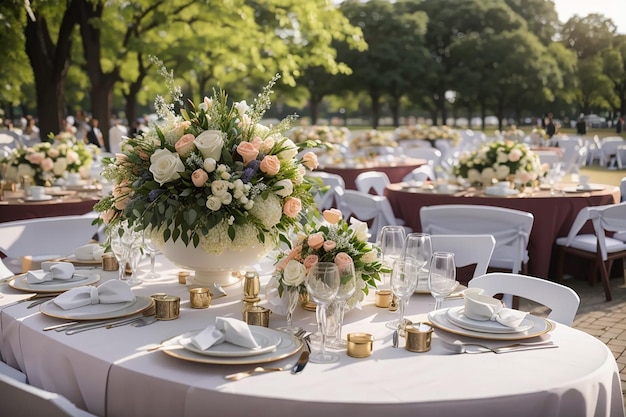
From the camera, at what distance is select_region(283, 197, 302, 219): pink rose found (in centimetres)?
302

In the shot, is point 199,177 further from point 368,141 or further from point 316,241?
point 368,141

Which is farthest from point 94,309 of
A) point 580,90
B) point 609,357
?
point 580,90

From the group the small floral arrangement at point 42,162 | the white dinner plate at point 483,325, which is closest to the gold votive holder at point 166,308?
the white dinner plate at point 483,325

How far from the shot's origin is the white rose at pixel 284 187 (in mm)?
3012

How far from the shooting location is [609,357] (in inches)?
93.5

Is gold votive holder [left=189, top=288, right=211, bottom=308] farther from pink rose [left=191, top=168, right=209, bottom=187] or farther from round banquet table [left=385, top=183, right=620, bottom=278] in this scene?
round banquet table [left=385, top=183, right=620, bottom=278]

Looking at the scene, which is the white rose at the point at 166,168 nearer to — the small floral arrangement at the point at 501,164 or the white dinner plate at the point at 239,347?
the white dinner plate at the point at 239,347

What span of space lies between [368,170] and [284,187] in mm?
8718

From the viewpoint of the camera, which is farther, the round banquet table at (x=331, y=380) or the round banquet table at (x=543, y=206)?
the round banquet table at (x=543, y=206)

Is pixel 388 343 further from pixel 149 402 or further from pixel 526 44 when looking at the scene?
pixel 526 44

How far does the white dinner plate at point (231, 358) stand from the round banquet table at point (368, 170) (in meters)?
9.34

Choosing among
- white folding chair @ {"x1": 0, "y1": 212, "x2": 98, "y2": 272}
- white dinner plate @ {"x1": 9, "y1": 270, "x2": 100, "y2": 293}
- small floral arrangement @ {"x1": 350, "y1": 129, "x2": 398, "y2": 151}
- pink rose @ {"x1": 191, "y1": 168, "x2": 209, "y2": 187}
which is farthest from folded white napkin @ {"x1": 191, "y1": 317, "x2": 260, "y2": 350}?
small floral arrangement @ {"x1": 350, "y1": 129, "x2": 398, "y2": 151}

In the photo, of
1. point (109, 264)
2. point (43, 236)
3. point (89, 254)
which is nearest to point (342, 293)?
point (109, 264)

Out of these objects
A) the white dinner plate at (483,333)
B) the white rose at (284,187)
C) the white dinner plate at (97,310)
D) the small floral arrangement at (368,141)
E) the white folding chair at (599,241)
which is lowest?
the white folding chair at (599,241)
